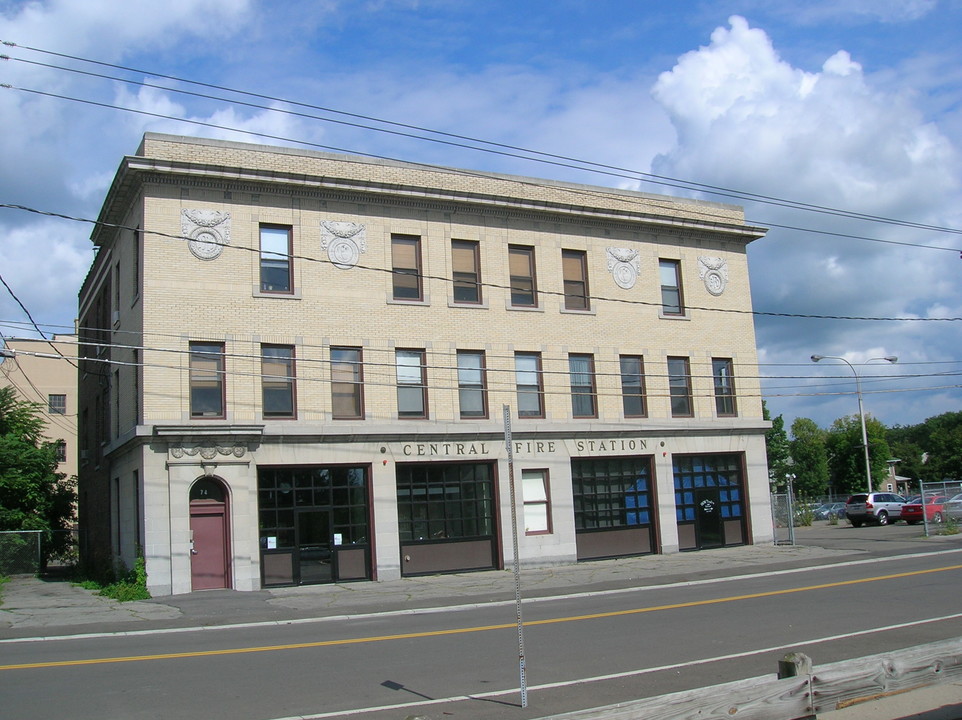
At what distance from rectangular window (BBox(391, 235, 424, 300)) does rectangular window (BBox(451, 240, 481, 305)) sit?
1.16 meters

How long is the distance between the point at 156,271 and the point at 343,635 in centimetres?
1232

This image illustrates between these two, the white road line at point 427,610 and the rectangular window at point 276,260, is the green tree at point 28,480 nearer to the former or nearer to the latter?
the rectangular window at point 276,260

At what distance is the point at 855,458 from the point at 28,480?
253 ft

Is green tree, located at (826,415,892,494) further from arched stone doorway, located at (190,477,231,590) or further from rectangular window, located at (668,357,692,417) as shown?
arched stone doorway, located at (190,477,231,590)

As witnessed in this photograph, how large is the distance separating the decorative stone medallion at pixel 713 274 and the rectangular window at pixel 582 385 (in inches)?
229

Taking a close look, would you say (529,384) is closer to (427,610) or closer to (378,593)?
(378,593)

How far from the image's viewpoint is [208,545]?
2294 centimetres

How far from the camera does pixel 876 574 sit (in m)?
21.1

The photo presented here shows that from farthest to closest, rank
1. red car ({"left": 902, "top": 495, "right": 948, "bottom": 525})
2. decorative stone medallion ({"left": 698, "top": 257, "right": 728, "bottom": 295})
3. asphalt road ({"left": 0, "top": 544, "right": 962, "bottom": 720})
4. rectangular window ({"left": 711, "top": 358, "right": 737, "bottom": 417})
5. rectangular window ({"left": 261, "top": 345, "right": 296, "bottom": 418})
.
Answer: red car ({"left": 902, "top": 495, "right": 948, "bottom": 525})
decorative stone medallion ({"left": 698, "top": 257, "right": 728, "bottom": 295})
rectangular window ({"left": 711, "top": 358, "right": 737, "bottom": 417})
rectangular window ({"left": 261, "top": 345, "right": 296, "bottom": 418})
asphalt road ({"left": 0, "top": 544, "right": 962, "bottom": 720})

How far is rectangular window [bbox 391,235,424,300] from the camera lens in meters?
26.4

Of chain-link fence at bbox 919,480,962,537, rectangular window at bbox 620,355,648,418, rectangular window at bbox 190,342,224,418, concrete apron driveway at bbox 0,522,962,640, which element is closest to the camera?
Result: concrete apron driveway at bbox 0,522,962,640

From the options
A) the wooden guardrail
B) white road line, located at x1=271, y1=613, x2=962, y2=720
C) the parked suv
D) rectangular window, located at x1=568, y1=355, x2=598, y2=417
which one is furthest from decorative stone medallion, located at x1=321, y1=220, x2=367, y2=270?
the parked suv

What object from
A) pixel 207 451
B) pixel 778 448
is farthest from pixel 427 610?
pixel 778 448

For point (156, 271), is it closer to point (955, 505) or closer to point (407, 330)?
point (407, 330)
